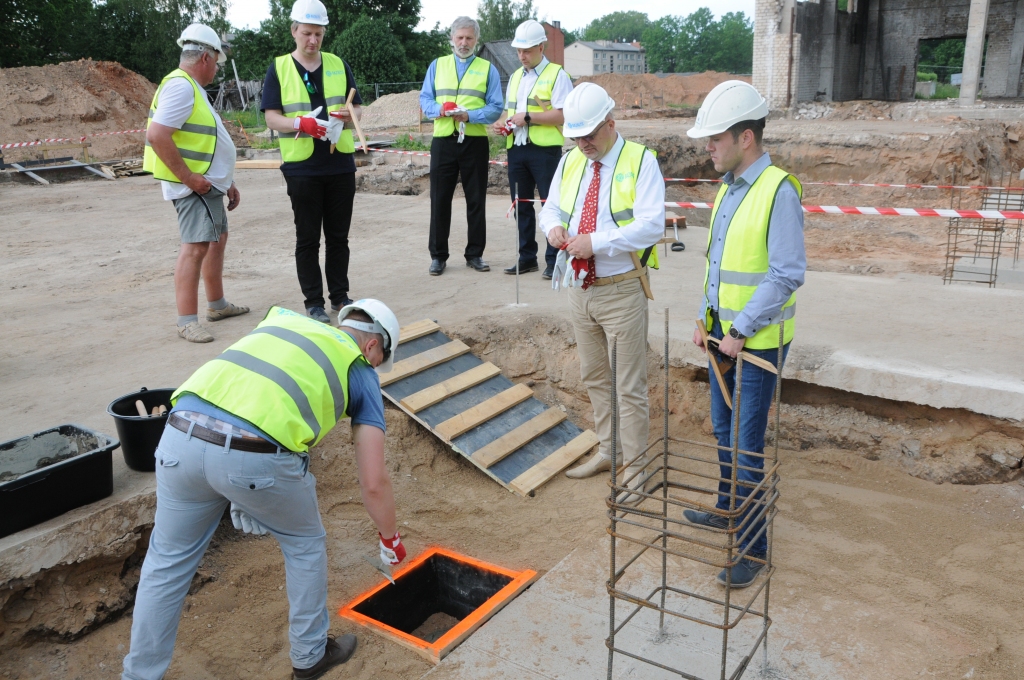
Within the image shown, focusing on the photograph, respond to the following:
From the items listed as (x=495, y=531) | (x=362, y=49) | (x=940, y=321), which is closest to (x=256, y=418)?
(x=495, y=531)

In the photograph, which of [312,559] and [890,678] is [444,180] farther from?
[890,678]

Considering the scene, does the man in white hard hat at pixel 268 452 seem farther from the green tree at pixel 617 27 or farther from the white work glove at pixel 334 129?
the green tree at pixel 617 27

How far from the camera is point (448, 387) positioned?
5.32 meters

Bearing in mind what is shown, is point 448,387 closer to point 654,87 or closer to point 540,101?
point 540,101

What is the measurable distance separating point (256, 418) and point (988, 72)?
28.6m

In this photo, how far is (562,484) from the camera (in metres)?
4.97

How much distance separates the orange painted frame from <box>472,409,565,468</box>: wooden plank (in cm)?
83

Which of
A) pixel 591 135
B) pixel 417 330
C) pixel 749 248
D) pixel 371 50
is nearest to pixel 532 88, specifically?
pixel 417 330

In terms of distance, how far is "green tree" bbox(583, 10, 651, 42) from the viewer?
133000 millimetres

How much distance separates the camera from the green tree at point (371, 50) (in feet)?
119

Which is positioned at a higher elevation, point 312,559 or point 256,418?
point 256,418

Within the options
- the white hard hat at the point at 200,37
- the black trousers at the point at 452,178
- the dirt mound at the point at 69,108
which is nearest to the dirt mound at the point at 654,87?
the dirt mound at the point at 69,108

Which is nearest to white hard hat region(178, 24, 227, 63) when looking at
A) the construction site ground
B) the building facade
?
the construction site ground

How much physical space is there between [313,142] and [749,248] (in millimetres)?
3405
